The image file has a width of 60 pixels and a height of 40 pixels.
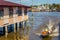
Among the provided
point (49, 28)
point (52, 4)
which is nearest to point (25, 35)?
Answer: point (49, 28)

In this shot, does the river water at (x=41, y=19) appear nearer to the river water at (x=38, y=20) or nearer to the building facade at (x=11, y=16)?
the river water at (x=38, y=20)

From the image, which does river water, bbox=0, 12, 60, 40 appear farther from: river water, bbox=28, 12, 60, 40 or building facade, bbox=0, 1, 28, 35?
building facade, bbox=0, 1, 28, 35

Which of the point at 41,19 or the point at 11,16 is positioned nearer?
the point at 41,19

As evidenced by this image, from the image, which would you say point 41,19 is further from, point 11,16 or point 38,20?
point 11,16

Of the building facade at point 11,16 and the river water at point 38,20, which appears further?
the building facade at point 11,16

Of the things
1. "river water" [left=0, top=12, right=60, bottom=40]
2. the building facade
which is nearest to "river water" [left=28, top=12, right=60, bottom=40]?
"river water" [left=0, top=12, right=60, bottom=40]

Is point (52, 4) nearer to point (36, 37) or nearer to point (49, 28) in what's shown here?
point (49, 28)

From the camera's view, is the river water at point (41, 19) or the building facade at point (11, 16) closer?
the river water at point (41, 19)

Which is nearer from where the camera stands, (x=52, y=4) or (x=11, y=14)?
(x=52, y=4)

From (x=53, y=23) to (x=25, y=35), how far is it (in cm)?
49

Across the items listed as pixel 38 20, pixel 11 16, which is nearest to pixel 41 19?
pixel 38 20

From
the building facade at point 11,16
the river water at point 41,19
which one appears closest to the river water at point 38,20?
the river water at point 41,19

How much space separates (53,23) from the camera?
3.35m

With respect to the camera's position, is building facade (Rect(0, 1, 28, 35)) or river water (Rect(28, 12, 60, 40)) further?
building facade (Rect(0, 1, 28, 35))
